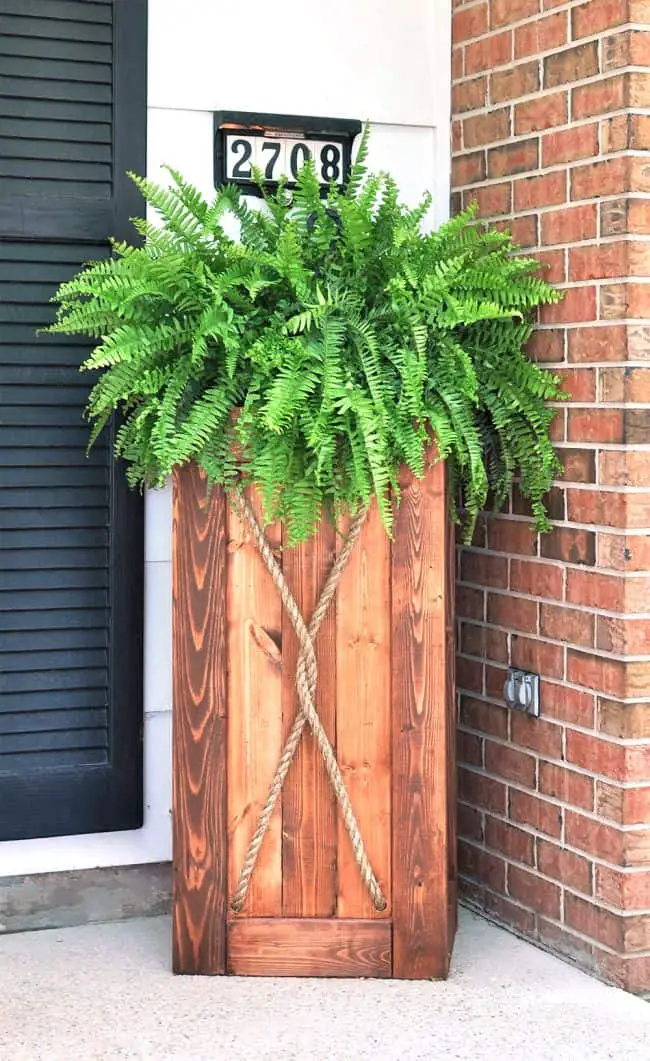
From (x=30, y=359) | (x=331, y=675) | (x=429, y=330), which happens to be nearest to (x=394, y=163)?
(x=429, y=330)

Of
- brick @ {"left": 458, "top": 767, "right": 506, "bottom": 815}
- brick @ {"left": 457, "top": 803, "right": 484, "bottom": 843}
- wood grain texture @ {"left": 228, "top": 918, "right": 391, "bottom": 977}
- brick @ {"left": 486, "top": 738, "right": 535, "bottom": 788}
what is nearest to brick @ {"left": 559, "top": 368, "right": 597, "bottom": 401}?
brick @ {"left": 486, "top": 738, "right": 535, "bottom": 788}

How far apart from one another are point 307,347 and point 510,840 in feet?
4.21

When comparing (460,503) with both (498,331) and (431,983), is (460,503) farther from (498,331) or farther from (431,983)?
(431,983)

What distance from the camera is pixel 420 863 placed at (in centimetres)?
268

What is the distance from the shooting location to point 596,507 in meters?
2.71

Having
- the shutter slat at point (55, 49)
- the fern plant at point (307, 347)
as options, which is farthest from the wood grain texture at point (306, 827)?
the shutter slat at point (55, 49)

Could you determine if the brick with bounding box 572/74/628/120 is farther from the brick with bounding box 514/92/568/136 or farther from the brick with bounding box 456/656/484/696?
the brick with bounding box 456/656/484/696

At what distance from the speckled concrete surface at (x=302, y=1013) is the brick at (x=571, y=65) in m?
1.85

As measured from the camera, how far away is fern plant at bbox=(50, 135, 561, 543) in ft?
8.13

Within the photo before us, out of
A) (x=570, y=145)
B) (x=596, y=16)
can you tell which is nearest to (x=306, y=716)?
(x=570, y=145)

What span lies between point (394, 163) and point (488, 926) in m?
1.87

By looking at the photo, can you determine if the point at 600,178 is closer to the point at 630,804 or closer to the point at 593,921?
the point at 630,804

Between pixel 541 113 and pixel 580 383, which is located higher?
pixel 541 113

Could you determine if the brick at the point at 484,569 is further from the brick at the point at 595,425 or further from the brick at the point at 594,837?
the brick at the point at 594,837
